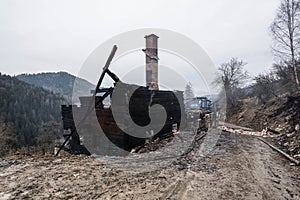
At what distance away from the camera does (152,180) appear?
4.35 m

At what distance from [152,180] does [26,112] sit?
199 ft

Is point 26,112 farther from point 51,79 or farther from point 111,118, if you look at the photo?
point 51,79

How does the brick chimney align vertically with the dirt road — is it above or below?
above

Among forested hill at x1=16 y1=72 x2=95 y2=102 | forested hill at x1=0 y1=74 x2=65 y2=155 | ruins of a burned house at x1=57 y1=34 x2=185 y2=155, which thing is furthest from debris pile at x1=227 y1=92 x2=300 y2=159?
forested hill at x1=16 y1=72 x2=95 y2=102

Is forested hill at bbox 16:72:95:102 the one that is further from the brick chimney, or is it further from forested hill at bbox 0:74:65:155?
the brick chimney

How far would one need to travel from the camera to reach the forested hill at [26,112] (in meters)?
43.9

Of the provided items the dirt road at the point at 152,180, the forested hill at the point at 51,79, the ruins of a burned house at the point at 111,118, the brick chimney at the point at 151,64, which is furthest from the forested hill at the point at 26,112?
the forested hill at the point at 51,79

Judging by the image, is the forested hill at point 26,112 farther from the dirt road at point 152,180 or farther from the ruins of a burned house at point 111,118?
the dirt road at point 152,180

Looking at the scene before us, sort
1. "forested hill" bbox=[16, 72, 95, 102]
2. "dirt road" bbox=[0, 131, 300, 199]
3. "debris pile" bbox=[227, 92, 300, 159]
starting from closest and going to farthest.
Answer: "dirt road" bbox=[0, 131, 300, 199] < "debris pile" bbox=[227, 92, 300, 159] < "forested hill" bbox=[16, 72, 95, 102]

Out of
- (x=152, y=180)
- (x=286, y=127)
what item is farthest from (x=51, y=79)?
(x=152, y=180)

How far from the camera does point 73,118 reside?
34.8 feet

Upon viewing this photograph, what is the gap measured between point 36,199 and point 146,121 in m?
6.30

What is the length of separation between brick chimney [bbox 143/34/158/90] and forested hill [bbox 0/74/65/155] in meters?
33.5

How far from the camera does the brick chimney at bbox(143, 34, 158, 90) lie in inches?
575
